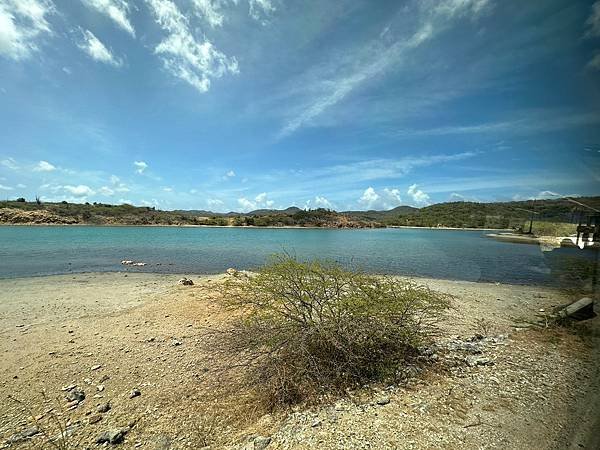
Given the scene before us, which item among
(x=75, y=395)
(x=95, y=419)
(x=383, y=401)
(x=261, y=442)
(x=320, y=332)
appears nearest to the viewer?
(x=261, y=442)

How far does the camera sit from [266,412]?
13.3 ft

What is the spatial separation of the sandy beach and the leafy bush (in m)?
0.37

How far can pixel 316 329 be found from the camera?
4688 millimetres

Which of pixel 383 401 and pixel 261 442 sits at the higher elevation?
pixel 383 401

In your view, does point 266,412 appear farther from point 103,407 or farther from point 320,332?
point 103,407

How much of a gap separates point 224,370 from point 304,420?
207cm

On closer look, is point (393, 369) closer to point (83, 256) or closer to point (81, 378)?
point (81, 378)

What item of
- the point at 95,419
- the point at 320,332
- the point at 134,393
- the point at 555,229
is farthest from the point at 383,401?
the point at 95,419

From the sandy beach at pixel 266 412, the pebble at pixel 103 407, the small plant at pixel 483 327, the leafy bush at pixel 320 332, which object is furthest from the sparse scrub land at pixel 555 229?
the pebble at pixel 103 407

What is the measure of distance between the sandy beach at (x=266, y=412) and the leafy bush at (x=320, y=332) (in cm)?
37

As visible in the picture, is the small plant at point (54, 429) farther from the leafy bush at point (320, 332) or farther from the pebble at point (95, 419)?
the leafy bush at point (320, 332)

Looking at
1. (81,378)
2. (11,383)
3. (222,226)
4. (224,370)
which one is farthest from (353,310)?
(222,226)

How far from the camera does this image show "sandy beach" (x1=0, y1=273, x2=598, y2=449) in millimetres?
3057

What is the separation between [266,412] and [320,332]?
129cm
